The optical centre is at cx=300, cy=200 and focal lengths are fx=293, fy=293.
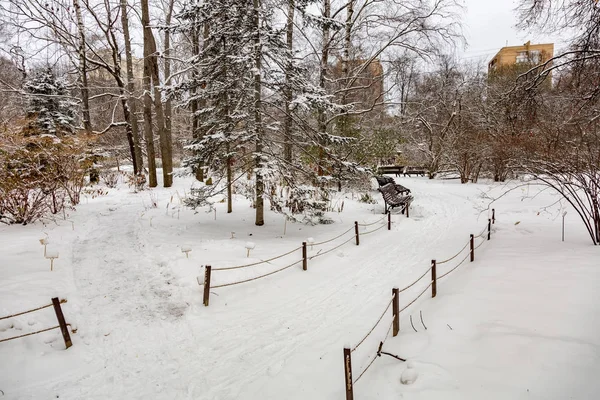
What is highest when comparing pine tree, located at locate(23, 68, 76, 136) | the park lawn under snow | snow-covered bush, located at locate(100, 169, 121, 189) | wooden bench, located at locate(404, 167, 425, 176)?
pine tree, located at locate(23, 68, 76, 136)

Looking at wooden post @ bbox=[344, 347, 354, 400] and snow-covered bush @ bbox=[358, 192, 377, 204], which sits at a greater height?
snow-covered bush @ bbox=[358, 192, 377, 204]

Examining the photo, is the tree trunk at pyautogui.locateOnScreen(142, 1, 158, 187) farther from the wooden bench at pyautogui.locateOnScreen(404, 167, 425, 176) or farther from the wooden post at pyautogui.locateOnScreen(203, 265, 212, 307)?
the wooden bench at pyautogui.locateOnScreen(404, 167, 425, 176)

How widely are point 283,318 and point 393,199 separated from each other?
847 centimetres

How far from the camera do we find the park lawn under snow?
3.24 meters

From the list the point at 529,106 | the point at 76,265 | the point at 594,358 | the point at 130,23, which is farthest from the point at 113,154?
the point at 594,358

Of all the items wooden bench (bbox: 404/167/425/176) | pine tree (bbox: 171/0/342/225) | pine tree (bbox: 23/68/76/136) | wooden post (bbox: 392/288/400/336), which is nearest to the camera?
wooden post (bbox: 392/288/400/336)

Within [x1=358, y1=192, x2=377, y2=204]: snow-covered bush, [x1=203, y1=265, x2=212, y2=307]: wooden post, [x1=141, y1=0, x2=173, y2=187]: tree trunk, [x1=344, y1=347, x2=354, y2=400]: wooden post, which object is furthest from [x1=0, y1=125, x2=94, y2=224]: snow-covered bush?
[x1=358, y1=192, x2=377, y2=204]: snow-covered bush

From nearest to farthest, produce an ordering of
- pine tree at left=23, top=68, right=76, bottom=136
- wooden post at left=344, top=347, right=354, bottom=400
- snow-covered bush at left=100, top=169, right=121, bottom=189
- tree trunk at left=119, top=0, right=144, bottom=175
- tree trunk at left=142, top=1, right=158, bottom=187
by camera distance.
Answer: wooden post at left=344, top=347, right=354, bottom=400, tree trunk at left=142, top=1, right=158, bottom=187, tree trunk at left=119, top=0, right=144, bottom=175, snow-covered bush at left=100, top=169, right=121, bottom=189, pine tree at left=23, top=68, right=76, bottom=136

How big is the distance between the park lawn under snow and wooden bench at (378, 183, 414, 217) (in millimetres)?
3557

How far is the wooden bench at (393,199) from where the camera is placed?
11.6m

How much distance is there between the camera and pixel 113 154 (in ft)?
69.8

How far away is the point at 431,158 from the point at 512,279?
2041 centimetres

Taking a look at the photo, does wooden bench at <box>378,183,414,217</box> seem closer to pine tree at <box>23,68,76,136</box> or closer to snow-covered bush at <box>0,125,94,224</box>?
snow-covered bush at <box>0,125,94,224</box>

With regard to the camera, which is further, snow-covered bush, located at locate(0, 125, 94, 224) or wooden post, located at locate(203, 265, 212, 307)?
snow-covered bush, located at locate(0, 125, 94, 224)
